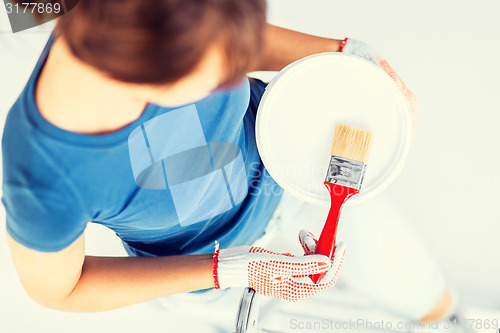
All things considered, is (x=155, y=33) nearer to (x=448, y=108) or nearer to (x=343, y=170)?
(x=343, y=170)

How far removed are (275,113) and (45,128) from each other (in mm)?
320

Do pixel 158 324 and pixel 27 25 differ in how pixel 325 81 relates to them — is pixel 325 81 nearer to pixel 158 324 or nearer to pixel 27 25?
pixel 27 25

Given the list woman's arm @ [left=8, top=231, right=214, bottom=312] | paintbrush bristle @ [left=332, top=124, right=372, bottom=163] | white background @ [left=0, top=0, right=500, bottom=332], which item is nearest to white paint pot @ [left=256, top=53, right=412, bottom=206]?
paintbrush bristle @ [left=332, top=124, right=372, bottom=163]

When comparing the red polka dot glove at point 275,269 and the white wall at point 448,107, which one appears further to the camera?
the white wall at point 448,107

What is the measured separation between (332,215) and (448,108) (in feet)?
2.33

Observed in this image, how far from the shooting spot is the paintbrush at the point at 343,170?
60 centimetres

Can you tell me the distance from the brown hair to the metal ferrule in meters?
0.30

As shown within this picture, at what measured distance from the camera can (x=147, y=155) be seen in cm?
53

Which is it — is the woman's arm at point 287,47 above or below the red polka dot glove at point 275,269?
above

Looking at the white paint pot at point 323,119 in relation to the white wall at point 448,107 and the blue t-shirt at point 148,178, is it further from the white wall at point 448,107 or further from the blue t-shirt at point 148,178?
the white wall at point 448,107

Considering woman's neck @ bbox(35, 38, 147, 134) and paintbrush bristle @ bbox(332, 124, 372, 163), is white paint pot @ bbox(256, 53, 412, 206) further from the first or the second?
woman's neck @ bbox(35, 38, 147, 134)

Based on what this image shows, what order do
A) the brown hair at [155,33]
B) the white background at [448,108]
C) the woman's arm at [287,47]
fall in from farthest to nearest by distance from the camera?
the white background at [448,108] < the woman's arm at [287,47] < the brown hair at [155,33]

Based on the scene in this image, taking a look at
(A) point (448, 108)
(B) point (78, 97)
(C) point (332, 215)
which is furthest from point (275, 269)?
(A) point (448, 108)

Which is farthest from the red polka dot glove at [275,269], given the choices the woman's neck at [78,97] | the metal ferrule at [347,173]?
the woman's neck at [78,97]
